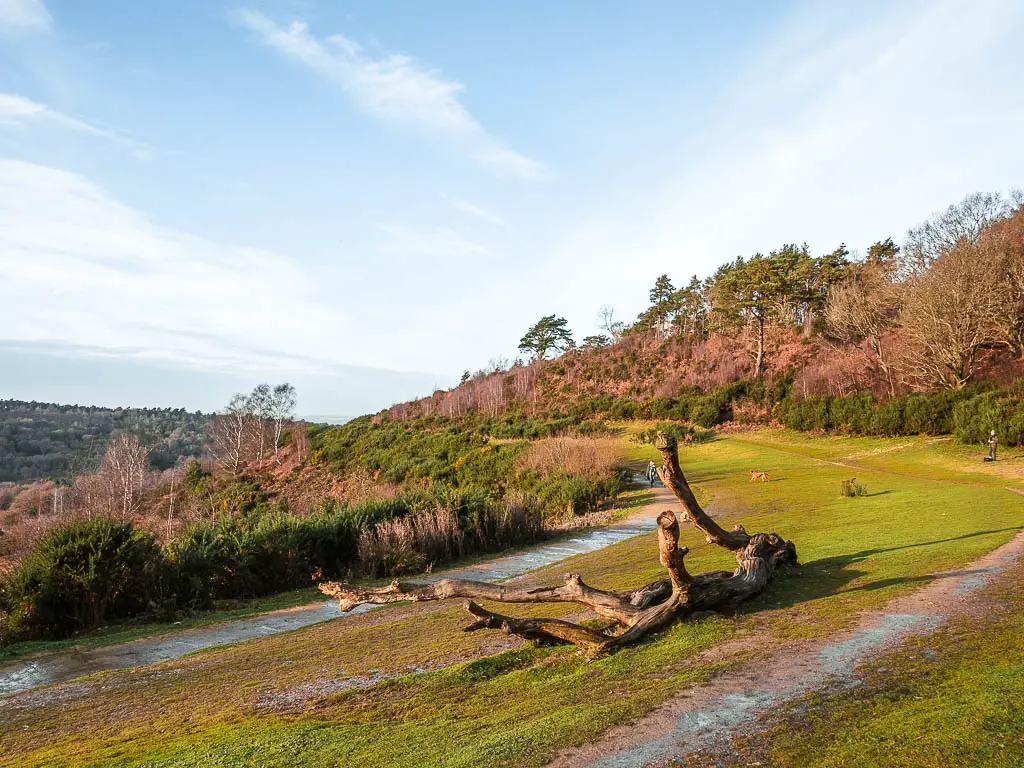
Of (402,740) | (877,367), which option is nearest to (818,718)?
(402,740)

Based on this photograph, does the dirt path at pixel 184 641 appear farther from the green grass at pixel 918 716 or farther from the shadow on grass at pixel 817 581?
the green grass at pixel 918 716

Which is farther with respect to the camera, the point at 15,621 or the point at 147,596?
the point at 147,596

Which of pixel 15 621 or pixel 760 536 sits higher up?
pixel 760 536

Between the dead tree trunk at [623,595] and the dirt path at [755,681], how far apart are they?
774mm

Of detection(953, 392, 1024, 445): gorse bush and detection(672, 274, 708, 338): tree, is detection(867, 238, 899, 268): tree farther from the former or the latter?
detection(953, 392, 1024, 445): gorse bush

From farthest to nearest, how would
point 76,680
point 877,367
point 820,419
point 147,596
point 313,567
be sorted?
point 877,367
point 820,419
point 313,567
point 147,596
point 76,680

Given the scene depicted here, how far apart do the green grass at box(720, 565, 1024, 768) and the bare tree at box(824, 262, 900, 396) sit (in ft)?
129

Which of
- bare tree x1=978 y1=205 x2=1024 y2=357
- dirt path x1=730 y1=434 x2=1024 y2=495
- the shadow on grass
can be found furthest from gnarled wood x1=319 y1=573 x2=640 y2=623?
bare tree x1=978 y1=205 x2=1024 y2=357

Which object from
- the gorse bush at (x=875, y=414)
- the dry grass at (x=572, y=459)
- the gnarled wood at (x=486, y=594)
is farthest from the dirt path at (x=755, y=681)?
the gorse bush at (x=875, y=414)

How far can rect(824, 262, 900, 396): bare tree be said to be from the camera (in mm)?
41375

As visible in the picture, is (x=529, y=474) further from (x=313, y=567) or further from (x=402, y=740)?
(x=402, y=740)

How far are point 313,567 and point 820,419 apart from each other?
114ft

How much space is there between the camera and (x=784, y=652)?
521cm

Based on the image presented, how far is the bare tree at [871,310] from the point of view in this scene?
4138cm
